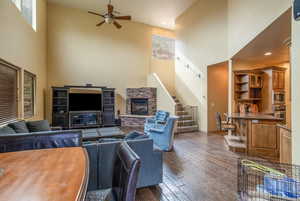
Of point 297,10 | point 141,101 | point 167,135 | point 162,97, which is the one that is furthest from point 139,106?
point 297,10

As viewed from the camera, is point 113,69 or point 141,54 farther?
point 141,54

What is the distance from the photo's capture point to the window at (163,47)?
29.4 ft

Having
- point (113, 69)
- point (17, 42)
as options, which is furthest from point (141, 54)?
point (17, 42)

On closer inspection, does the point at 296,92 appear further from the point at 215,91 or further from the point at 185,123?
the point at 185,123

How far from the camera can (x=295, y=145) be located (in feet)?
6.89

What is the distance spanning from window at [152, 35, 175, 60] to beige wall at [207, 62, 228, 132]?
131 inches

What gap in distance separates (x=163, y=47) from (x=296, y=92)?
7.76 m

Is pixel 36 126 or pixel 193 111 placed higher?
pixel 193 111

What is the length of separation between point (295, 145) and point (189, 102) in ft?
17.5

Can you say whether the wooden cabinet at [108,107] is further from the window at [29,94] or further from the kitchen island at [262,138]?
the kitchen island at [262,138]

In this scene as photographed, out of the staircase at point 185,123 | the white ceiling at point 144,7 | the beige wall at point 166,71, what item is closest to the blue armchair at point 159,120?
the staircase at point 185,123

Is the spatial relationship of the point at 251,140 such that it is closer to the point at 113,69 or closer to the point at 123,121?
the point at 123,121

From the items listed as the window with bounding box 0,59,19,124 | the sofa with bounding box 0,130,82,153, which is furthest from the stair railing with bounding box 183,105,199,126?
the window with bounding box 0,59,19,124

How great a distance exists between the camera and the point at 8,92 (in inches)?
139
